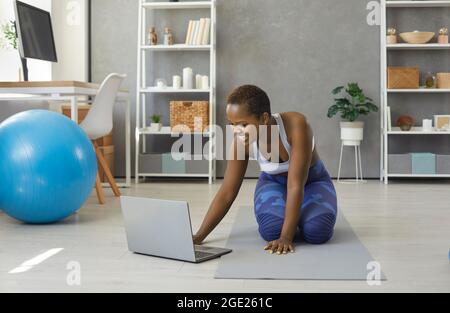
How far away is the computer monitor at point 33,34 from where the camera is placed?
4.40m

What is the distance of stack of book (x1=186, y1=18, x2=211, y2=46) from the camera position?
5.62 meters

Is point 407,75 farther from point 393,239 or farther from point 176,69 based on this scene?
point 393,239

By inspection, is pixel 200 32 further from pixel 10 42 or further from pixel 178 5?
pixel 10 42

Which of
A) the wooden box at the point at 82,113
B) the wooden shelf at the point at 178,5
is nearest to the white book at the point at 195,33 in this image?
the wooden shelf at the point at 178,5

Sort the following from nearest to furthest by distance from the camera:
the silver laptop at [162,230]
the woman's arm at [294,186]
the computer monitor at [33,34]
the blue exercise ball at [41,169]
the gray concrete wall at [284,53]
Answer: the silver laptop at [162,230]
the woman's arm at [294,186]
the blue exercise ball at [41,169]
the computer monitor at [33,34]
the gray concrete wall at [284,53]

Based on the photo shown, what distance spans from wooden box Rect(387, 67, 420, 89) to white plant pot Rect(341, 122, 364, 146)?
16.7 inches

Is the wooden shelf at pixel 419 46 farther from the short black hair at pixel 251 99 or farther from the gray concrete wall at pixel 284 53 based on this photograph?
the short black hair at pixel 251 99

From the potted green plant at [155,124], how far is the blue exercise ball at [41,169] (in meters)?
2.17

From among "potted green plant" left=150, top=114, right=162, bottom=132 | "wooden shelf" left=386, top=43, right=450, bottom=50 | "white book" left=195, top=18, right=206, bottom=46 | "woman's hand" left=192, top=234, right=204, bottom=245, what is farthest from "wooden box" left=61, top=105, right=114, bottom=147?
"woman's hand" left=192, top=234, right=204, bottom=245

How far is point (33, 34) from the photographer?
4633mm

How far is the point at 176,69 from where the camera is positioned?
5969mm

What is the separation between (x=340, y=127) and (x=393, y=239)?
9.51 feet

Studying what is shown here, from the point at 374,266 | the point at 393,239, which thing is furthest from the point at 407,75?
the point at 374,266

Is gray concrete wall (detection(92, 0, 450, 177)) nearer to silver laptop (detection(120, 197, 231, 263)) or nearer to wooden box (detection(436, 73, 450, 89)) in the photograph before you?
wooden box (detection(436, 73, 450, 89))
